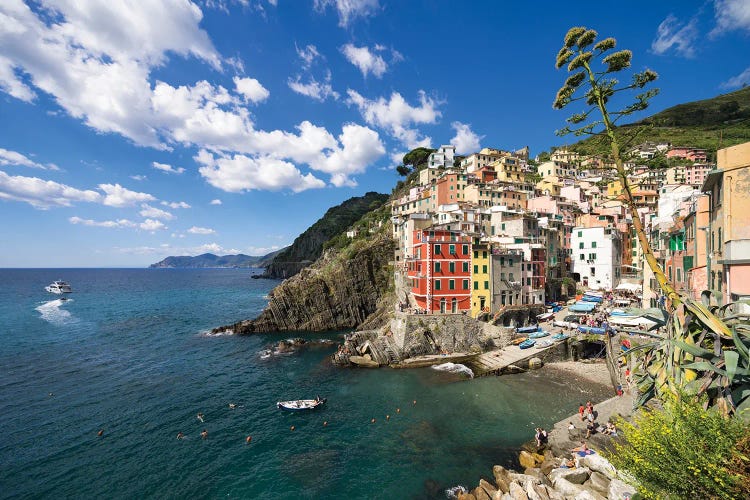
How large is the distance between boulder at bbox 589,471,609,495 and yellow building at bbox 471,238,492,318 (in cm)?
3001

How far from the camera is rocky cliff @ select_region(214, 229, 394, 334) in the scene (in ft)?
215

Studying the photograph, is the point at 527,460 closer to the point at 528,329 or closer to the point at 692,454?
the point at 692,454

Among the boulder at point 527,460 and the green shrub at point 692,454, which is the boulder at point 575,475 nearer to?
the boulder at point 527,460

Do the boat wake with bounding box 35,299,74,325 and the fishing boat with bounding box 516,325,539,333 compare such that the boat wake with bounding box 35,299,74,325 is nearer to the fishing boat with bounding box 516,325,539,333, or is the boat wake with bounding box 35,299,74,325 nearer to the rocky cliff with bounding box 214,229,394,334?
the rocky cliff with bounding box 214,229,394,334

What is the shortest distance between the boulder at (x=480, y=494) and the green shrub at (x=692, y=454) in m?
11.9

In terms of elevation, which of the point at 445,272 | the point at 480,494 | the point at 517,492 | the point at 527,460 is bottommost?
the point at 480,494

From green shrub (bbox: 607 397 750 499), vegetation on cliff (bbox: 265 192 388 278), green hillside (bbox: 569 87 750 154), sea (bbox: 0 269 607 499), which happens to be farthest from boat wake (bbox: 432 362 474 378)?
vegetation on cliff (bbox: 265 192 388 278)

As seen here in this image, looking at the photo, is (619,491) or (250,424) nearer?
(619,491)

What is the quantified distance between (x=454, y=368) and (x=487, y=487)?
20.2 metres

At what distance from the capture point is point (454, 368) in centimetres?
3894

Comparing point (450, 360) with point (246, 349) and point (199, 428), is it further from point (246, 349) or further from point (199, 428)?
point (246, 349)

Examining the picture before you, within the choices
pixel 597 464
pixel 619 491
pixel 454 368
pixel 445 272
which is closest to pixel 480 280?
pixel 445 272

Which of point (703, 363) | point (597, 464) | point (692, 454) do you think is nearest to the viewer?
point (703, 363)

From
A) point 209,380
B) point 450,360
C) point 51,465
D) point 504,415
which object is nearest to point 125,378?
point 209,380
